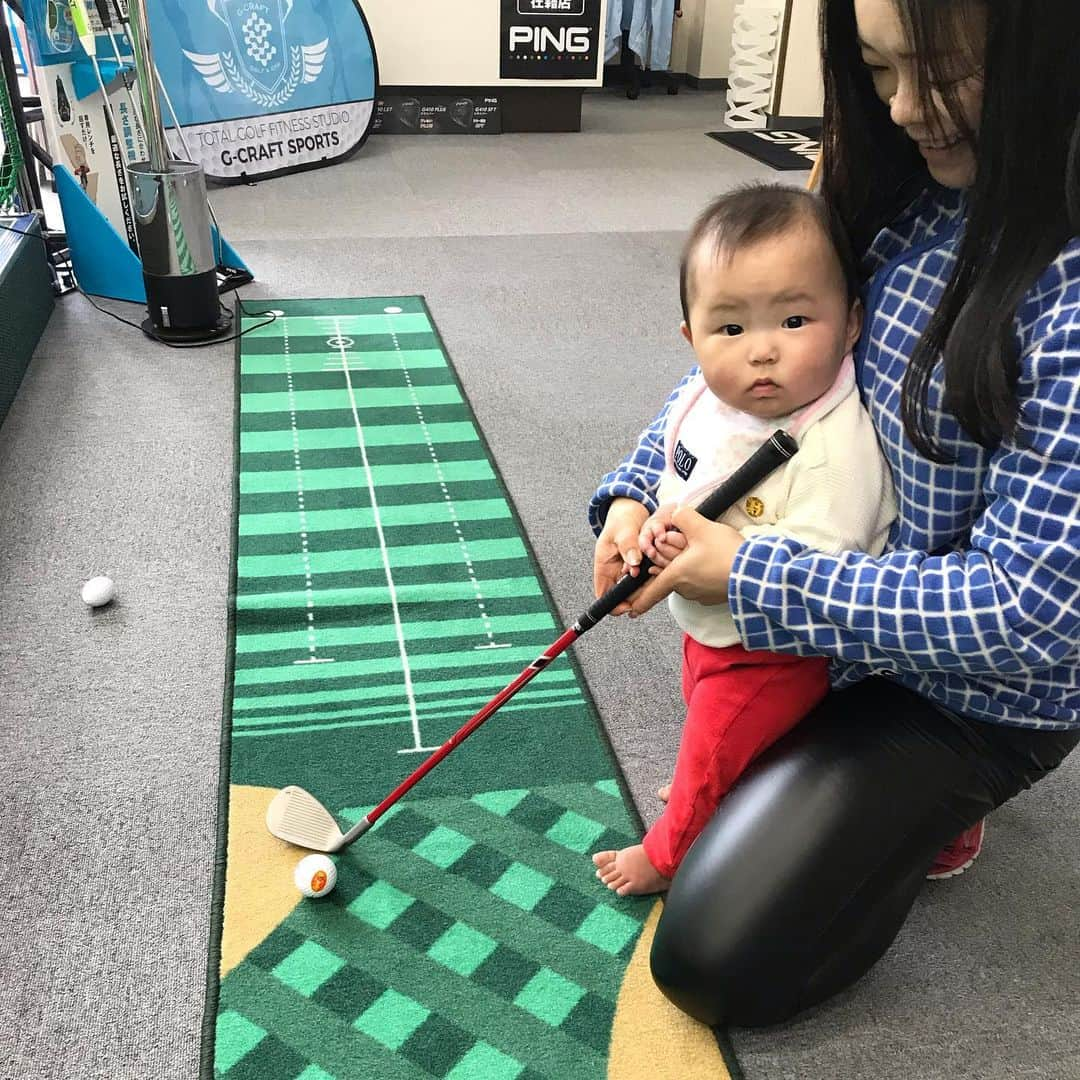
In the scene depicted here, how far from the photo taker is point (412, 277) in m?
3.64

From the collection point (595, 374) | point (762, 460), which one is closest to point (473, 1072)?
point (762, 460)

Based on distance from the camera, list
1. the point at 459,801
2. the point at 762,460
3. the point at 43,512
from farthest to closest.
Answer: the point at 43,512, the point at 459,801, the point at 762,460

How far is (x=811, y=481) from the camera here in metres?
1.17

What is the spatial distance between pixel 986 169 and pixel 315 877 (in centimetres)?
109

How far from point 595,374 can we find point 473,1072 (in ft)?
6.79

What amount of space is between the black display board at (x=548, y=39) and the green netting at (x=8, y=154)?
2.91 meters

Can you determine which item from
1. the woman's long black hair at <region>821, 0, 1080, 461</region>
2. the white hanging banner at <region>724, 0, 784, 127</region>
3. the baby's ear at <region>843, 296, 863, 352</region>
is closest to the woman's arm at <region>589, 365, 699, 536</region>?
the baby's ear at <region>843, 296, 863, 352</region>

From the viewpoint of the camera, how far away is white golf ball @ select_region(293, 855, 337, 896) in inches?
54.8

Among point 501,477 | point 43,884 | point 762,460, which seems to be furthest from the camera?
point 501,477

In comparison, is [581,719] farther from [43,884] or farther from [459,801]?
[43,884]

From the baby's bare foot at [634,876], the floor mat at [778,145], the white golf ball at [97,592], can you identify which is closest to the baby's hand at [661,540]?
the baby's bare foot at [634,876]

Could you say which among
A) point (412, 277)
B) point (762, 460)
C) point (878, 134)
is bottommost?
point (412, 277)

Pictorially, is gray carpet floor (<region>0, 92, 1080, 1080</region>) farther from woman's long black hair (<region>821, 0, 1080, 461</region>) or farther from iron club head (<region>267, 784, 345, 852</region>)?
woman's long black hair (<region>821, 0, 1080, 461</region>)

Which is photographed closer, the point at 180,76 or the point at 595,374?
the point at 595,374
